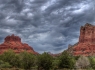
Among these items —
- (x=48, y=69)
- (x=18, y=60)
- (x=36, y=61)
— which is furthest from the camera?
(x=18, y=60)

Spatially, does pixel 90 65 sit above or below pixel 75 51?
below

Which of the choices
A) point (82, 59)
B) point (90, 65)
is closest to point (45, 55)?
point (82, 59)

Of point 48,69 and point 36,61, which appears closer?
point 48,69

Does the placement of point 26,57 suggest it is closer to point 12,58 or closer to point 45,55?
point 45,55

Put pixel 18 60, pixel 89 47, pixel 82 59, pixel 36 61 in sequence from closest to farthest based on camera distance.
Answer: pixel 36 61
pixel 82 59
pixel 18 60
pixel 89 47

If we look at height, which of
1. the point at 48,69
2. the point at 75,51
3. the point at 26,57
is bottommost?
the point at 48,69

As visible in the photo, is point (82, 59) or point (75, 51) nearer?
point (82, 59)

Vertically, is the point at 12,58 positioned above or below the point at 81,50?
below

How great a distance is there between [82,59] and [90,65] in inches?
239

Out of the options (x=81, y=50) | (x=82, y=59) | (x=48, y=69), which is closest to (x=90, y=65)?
(x=82, y=59)

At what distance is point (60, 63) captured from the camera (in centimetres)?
7175

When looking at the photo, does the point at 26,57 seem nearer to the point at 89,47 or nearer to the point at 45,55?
the point at 45,55

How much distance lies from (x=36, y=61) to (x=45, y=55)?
4.80 m

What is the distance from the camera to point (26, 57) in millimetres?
72438
